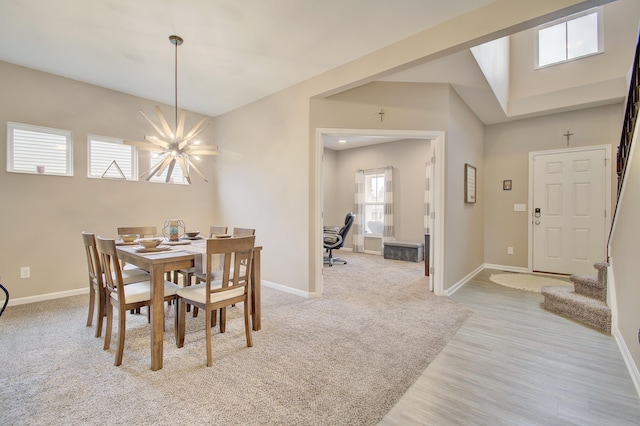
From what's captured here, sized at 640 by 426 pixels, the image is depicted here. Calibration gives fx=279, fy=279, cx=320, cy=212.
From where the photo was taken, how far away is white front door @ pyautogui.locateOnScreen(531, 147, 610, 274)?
4.40 m

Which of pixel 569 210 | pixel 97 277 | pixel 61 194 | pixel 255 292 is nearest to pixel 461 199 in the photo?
pixel 569 210

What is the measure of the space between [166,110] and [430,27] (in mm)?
4010

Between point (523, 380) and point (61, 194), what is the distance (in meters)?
5.16

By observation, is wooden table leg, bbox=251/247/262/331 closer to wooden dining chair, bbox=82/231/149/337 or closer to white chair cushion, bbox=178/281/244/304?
white chair cushion, bbox=178/281/244/304

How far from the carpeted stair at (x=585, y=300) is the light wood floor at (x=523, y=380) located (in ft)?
0.46

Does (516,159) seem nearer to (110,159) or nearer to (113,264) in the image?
(113,264)

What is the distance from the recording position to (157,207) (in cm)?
439

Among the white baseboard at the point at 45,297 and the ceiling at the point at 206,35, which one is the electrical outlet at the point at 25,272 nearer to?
the white baseboard at the point at 45,297

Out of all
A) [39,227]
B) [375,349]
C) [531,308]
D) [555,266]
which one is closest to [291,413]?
[375,349]

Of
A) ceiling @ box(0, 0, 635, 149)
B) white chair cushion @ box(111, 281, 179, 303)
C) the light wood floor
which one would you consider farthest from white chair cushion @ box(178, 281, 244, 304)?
ceiling @ box(0, 0, 635, 149)

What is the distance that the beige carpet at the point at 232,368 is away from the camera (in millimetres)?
1579

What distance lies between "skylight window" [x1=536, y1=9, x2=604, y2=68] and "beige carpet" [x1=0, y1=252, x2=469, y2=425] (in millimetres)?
4717

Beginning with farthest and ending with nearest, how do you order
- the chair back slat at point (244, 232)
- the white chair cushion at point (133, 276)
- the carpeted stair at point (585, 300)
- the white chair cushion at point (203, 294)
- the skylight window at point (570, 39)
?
the skylight window at point (570, 39)
the chair back slat at point (244, 232)
the carpeted stair at point (585, 300)
the white chair cushion at point (133, 276)
the white chair cushion at point (203, 294)

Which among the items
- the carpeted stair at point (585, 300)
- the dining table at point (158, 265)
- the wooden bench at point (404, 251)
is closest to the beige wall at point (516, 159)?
the wooden bench at point (404, 251)
